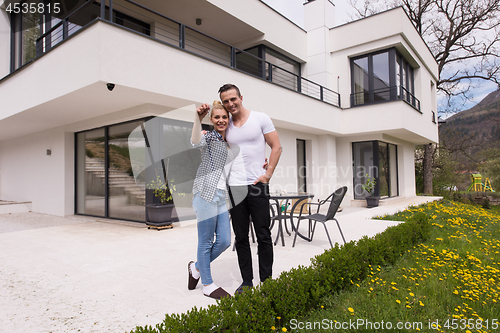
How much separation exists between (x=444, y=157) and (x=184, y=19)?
1706 cm

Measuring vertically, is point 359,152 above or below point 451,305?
above

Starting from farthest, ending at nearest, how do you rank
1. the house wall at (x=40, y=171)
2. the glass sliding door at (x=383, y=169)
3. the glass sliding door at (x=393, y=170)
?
the glass sliding door at (x=393, y=170) → the glass sliding door at (x=383, y=169) → the house wall at (x=40, y=171)

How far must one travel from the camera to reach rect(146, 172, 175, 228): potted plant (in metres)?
5.91

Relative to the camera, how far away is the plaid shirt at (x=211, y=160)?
2334mm

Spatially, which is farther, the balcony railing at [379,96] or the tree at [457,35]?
the tree at [457,35]

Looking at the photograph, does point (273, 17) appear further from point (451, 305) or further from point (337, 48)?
point (451, 305)

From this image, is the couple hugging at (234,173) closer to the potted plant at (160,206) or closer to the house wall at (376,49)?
the potted plant at (160,206)

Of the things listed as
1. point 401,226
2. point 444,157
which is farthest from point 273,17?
point 444,157

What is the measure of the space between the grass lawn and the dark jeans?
20.4 inches

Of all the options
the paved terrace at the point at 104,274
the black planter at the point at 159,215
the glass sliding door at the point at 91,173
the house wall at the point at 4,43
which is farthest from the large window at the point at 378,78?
the house wall at the point at 4,43

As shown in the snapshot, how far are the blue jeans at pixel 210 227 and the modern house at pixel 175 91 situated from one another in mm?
981

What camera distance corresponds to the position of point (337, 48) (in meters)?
11.0

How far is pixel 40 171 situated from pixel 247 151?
897cm

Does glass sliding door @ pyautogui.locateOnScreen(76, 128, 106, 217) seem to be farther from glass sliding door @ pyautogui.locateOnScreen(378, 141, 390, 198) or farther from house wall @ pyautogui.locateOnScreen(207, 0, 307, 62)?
glass sliding door @ pyautogui.locateOnScreen(378, 141, 390, 198)
